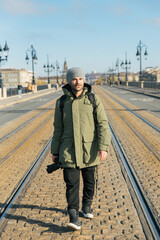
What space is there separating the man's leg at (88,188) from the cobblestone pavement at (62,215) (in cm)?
11

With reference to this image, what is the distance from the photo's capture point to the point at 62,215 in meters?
3.97

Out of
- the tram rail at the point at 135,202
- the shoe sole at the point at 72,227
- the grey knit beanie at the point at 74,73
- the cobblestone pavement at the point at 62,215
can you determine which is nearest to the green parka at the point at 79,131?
the grey knit beanie at the point at 74,73

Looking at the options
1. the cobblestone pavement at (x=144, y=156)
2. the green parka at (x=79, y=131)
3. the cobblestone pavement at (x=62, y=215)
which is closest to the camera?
the green parka at (x=79, y=131)

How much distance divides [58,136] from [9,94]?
32.5 metres

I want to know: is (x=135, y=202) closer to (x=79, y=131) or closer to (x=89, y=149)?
(x=89, y=149)

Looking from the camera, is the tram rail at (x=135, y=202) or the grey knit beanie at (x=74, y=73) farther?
the tram rail at (x=135, y=202)

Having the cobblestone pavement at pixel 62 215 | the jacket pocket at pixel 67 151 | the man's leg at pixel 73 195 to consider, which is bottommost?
the cobblestone pavement at pixel 62 215

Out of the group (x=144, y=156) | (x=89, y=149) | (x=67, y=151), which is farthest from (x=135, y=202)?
(x=144, y=156)

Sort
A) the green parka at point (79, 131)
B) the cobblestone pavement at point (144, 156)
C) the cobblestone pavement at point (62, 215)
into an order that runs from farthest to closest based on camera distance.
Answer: the cobblestone pavement at point (144, 156), the cobblestone pavement at point (62, 215), the green parka at point (79, 131)

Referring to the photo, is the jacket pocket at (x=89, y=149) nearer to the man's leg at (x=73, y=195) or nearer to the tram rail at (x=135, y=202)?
the man's leg at (x=73, y=195)

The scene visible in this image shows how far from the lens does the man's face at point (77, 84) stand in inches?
133

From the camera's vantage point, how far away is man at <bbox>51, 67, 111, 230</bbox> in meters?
3.36

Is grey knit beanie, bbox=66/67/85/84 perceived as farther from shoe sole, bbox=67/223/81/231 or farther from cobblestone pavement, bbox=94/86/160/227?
cobblestone pavement, bbox=94/86/160/227

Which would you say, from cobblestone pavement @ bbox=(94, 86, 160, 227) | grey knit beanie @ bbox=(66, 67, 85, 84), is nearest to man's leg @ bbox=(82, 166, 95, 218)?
cobblestone pavement @ bbox=(94, 86, 160, 227)
